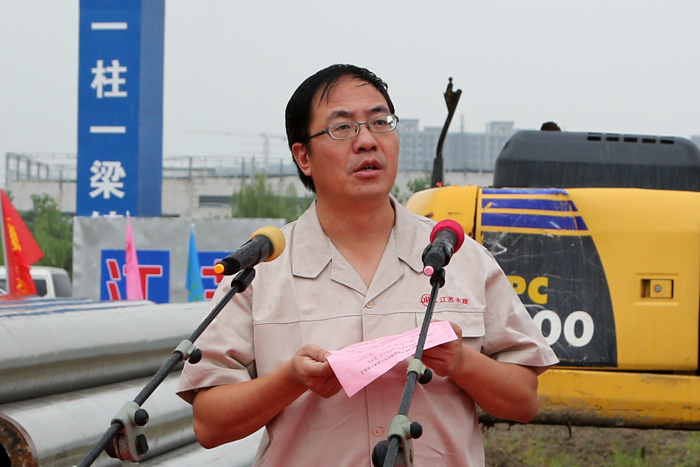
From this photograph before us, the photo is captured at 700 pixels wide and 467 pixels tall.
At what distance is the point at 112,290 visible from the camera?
903 centimetres

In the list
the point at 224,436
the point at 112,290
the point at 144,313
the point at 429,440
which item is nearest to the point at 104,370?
the point at 144,313

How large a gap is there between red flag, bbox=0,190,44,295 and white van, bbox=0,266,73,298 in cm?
515

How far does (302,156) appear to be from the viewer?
227 centimetres

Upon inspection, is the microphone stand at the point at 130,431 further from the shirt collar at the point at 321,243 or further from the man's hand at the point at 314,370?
the shirt collar at the point at 321,243

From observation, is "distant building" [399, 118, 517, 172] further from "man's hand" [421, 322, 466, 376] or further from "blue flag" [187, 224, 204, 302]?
"man's hand" [421, 322, 466, 376]

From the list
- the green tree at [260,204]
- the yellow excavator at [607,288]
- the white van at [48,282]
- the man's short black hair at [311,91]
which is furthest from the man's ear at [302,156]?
the green tree at [260,204]

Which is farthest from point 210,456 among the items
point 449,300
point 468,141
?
point 468,141

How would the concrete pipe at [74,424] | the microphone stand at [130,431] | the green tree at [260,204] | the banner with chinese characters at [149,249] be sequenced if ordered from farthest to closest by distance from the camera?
the green tree at [260,204]
the banner with chinese characters at [149,249]
the concrete pipe at [74,424]
the microphone stand at [130,431]

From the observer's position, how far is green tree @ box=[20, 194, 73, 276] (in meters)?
28.1

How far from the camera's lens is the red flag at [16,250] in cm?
752

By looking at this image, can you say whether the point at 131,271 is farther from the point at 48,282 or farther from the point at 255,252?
the point at 255,252

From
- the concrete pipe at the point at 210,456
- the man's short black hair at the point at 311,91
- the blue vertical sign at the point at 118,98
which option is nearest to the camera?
the man's short black hair at the point at 311,91

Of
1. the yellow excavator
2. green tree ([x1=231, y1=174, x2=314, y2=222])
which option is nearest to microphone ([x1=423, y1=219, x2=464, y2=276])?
the yellow excavator

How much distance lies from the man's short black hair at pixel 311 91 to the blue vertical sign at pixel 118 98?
7.59 m
